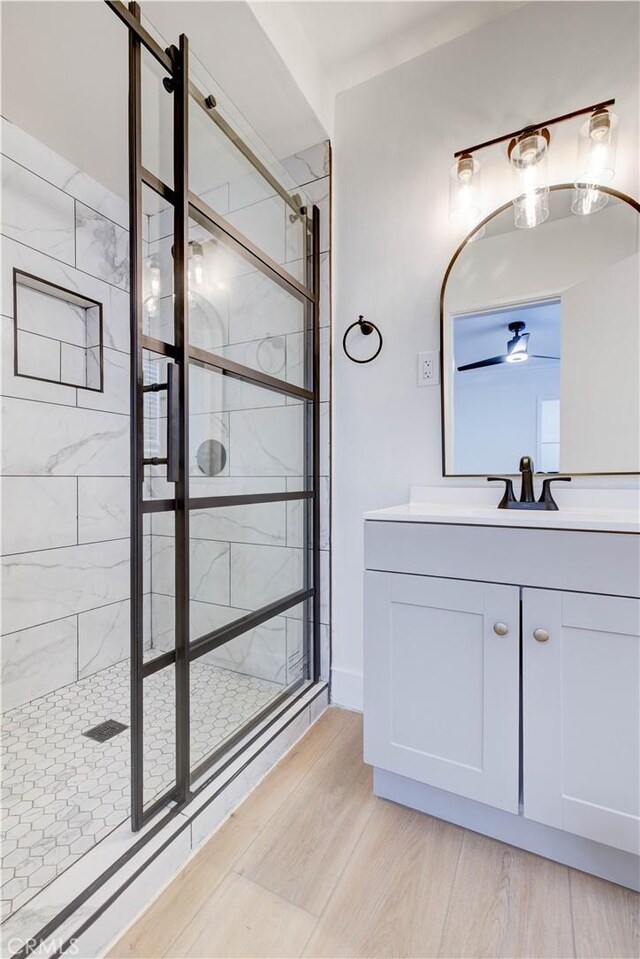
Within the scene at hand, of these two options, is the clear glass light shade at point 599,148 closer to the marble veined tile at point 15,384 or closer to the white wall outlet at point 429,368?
the white wall outlet at point 429,368

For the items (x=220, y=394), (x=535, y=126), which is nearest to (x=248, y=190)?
(x=220, y=394)

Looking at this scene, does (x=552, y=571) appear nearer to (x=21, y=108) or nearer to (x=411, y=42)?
(x=411, y=42)

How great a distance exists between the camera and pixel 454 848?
3.80 feet

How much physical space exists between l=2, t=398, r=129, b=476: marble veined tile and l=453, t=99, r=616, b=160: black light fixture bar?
1922 millimetres

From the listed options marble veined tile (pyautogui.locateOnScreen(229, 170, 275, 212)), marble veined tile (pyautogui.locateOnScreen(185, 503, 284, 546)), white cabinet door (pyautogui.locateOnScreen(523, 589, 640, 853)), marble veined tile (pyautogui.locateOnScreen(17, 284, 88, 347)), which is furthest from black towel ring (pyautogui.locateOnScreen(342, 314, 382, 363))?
marble veined tile (pyautogui.locateOnScreen(17, 284, 88, 347))

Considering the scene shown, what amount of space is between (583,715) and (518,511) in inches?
22.5

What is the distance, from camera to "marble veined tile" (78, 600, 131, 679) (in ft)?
6.67

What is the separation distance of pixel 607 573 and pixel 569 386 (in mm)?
695

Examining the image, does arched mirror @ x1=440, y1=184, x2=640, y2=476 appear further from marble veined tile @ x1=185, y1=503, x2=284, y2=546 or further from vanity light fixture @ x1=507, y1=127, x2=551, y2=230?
marble veined tile @ x1=185, y1=503, x2=284, y2=546

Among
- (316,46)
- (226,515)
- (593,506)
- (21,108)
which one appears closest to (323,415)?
(226,515)

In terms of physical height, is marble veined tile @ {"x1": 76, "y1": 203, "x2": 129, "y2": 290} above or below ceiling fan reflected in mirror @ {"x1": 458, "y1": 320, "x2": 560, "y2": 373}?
above

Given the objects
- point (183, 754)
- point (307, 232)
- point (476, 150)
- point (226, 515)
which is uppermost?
point (476, 150)

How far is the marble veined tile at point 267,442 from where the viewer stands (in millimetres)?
1455

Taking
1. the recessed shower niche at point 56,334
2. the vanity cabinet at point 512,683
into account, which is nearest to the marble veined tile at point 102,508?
the recessed shower niche at point 56,334
